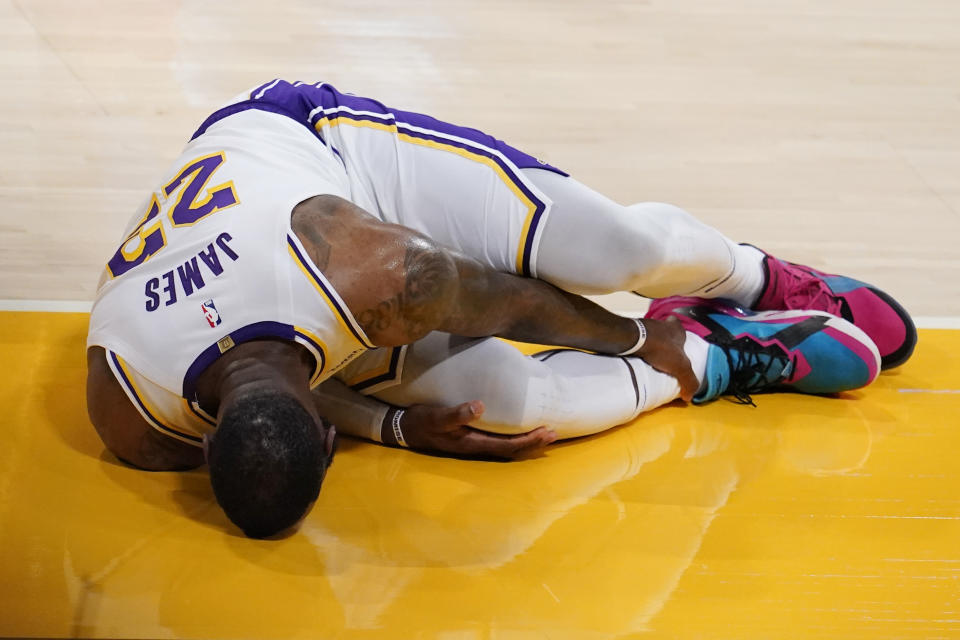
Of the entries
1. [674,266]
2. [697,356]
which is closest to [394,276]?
[674,266]

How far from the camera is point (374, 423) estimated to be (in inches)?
72.8

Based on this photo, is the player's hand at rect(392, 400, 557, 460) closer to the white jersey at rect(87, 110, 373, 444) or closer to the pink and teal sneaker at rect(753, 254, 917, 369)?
the white jersey at rect(87, 110, 373, 444)

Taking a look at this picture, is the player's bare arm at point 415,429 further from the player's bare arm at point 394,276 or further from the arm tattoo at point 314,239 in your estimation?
the arm tattoo at point 314,239

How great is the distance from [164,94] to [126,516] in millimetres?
2151

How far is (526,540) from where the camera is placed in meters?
1.65

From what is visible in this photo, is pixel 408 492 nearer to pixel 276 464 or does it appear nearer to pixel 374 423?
pixel 374 423

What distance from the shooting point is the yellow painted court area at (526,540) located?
147 centimetres

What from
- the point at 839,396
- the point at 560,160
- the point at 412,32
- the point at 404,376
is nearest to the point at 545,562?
the point at 404,376

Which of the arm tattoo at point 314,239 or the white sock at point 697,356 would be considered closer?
the arm tattoo at point 314,239

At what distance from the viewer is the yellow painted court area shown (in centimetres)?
147

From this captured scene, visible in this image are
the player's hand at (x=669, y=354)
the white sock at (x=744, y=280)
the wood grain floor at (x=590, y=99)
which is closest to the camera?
the player's hand at (x=669, y=354)

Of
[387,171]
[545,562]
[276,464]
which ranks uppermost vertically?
[387,171]

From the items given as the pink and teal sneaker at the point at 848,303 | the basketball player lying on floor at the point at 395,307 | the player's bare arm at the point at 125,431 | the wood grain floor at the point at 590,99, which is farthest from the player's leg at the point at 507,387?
the wood grain floor at the point at 590,99

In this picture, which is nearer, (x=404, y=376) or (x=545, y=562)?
(x=545, y=562)
